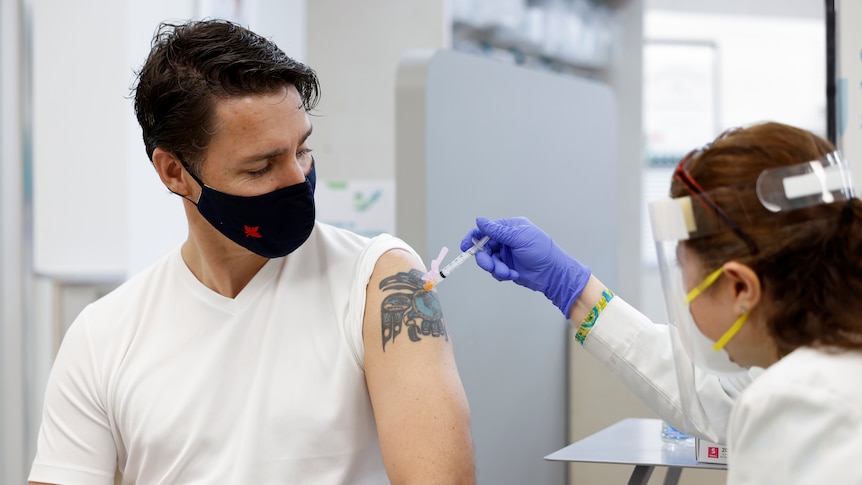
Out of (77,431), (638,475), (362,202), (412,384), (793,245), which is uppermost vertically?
(362,202)

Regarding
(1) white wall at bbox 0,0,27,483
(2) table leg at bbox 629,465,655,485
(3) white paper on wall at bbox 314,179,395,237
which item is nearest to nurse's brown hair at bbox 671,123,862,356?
(2) table leg at bbox 629,465,655,485

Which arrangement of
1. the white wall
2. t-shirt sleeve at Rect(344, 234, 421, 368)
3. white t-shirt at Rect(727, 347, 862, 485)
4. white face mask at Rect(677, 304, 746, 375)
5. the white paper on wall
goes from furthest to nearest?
the white paper on wall < the white wall < t-shirt sleeve at Rect(344, 234, 421, 368) < white face mask at Rect(677, 304, 746, 375) < white t-shirt at Rect(727, 347, 862, 485)

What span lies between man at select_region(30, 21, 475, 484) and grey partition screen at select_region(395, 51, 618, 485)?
539mm

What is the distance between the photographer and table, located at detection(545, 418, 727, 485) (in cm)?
182

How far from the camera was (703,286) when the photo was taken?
1.16 metres

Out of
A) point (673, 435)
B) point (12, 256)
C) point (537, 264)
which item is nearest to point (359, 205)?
point (12, 256)

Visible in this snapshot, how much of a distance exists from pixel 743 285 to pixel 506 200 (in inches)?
57.4

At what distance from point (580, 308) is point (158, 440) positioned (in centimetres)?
74

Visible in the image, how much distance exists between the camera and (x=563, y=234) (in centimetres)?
295

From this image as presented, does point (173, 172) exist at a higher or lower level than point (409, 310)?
higher

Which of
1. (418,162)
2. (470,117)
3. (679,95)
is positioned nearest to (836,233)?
(418,162)

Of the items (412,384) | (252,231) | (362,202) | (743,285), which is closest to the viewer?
(743,285)

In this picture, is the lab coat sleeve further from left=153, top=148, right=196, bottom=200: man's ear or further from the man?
left=153, top=148, right=196, bottom=200: man's ear

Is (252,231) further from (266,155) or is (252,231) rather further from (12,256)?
(12,256)
